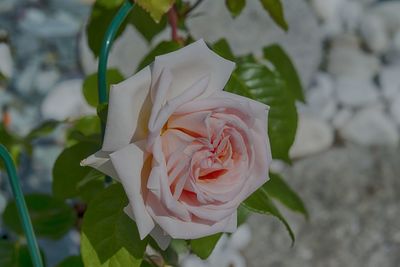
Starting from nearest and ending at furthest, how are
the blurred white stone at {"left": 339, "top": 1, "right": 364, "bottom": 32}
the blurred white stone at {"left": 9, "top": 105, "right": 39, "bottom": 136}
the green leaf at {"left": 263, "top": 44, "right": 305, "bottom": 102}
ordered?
the green leaf at {"left": 263, "top": 44, "right": 305, "bottom": 102} < the blurred white stone at {"left": 9, "top": 105, "right": 39, "bottom": 136} < the blurred white stone at {"left": 339, "top": 1, "right": 364, "bottom": 32}

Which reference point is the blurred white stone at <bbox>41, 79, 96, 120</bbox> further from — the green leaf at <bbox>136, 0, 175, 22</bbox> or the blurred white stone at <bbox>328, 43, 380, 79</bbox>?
the green leaf at <bbox>136, 0, 175, 22</bbox>

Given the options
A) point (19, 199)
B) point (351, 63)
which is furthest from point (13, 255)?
point (351, 63)

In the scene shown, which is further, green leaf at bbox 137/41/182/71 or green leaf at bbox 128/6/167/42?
green leaf at bbox 128/6/167/42

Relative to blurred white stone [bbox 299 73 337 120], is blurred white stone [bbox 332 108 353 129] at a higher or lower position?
lower

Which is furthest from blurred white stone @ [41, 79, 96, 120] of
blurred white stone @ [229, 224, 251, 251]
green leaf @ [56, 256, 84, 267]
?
green leaf @ [56, 256, 84, 267]

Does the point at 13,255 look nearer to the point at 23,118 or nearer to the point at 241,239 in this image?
the point at 241,239

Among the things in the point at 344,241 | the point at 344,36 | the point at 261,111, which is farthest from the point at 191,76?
the point at 344,36
